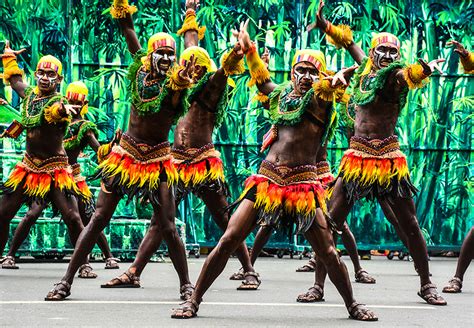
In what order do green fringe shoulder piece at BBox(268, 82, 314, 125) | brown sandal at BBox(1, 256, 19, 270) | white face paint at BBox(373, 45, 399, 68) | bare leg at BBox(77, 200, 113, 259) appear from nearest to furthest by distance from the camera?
green fringe shoulder piece at BBox(268, 82, 314, 125) → white face paint at BBox(373, 45, 399, 68) → bare leg at BBox(77, 200, 113, 259) → brown sandal at BBox(1, 256, 19, 270)

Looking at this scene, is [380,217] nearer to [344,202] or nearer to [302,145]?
[344,202]

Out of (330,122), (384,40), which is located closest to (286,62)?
(384,40)

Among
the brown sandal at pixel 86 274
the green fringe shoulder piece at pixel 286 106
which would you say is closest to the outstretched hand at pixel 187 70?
the green fringe shoulder piece at pixel 286 106

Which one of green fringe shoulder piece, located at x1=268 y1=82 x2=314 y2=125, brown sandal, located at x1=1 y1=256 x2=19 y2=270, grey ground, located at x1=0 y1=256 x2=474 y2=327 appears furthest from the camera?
brown sandal, located at x1=1 y1=256 x2=19 y2=270

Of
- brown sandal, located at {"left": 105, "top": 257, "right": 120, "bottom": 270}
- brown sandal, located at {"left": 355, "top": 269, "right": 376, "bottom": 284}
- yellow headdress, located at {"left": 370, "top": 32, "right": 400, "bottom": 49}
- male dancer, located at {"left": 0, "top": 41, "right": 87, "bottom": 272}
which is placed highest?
yellow headdress, located at {"left": 370, "top": 32, "right": 400, "bottom": 49}

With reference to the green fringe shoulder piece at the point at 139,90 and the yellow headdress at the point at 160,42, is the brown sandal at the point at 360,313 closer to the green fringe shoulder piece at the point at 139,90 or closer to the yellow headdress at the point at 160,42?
the green fringe shoulder piece at the point at 139,90

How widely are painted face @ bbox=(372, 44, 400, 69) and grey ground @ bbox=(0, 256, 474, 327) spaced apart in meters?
2.15

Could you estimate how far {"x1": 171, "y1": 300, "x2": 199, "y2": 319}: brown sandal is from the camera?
27.6 ft

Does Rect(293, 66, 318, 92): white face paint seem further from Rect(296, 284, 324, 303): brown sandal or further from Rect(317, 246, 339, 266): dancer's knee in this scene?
Rect(296, 284, 324, 303): brown sandal

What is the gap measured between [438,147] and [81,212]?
6.52 m

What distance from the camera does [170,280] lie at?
40.8 ft

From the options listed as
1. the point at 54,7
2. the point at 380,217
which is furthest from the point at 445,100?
the point at 54,7

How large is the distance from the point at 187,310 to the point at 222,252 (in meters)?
0.50

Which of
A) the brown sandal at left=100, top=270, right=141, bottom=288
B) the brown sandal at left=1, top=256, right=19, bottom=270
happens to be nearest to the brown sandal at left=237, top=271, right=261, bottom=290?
the brown sandal at left=100, top=270, right=141, bottom=288
